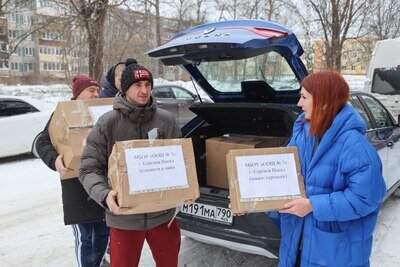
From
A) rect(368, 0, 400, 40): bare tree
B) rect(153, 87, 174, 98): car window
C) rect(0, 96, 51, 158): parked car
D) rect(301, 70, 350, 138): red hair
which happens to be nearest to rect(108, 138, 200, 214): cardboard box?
rect(301, 70, 350, 138): red hair

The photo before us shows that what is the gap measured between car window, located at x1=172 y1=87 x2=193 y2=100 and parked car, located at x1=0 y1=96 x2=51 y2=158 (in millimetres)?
6161

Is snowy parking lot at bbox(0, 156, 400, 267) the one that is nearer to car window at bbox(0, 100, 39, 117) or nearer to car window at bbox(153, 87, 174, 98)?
car window at bbox(0, 100, 39, 117)

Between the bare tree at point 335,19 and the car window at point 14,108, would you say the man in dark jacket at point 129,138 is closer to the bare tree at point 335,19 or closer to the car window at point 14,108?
the car window at point 14,108

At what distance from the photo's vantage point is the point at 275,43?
2.62 meters

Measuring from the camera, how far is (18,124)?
7.20 metres

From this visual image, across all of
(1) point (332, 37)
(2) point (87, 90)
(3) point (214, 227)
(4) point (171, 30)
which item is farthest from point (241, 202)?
(4) point (171, 30)

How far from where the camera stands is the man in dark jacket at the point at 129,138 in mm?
2133

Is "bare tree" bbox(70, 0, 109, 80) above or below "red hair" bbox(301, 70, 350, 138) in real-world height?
above

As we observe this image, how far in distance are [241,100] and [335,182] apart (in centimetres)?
206

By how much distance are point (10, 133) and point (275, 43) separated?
6052 mm

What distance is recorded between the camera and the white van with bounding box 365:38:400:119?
10.5 m

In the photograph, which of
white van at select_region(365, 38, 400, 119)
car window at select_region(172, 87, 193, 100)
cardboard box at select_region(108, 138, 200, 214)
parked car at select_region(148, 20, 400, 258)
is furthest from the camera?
car window at select_region(172, 87, 193, 100)

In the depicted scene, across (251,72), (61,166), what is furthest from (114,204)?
(251,72)

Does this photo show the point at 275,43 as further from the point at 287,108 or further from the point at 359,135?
the point at 359,135
